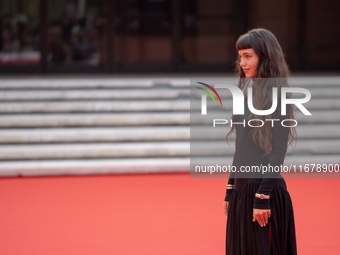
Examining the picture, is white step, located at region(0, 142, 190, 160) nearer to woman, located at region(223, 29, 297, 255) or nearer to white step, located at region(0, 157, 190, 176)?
white step, located at region(0, 157, 190, 176)

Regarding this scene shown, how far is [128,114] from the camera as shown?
23.9 ft

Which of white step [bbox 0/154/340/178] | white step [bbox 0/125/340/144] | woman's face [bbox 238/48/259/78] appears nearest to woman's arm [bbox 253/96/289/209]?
woman's face [bbox 238/48/259/78]

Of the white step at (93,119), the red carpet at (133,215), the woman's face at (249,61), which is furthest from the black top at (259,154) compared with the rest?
the white step at (93,119)

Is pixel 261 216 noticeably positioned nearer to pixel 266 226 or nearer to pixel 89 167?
pixel 266 226

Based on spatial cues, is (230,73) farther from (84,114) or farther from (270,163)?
(270,163)

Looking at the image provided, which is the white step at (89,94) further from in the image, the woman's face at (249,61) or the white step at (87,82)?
the woman's face at (249,61)

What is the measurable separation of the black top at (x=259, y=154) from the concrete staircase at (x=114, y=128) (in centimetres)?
400

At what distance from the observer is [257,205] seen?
6.62 feet

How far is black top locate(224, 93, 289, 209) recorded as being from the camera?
1989 mm

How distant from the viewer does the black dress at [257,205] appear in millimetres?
2016

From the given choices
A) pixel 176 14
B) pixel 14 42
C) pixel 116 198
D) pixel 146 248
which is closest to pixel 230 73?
pixel 176 14

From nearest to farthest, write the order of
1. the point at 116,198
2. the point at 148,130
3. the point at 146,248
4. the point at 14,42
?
1. the point at 146,248
2. the point at 116,198
3. the point at 148,130
4. the point at 14,42

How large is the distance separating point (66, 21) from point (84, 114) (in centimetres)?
361

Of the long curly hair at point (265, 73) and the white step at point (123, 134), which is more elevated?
the long curly hair at point (265, 73)
